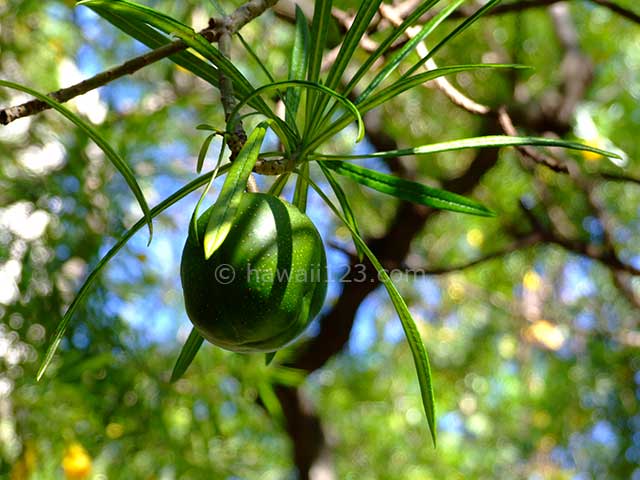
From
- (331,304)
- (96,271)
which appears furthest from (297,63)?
(331,304)

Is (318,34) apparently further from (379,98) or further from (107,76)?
(107,76)

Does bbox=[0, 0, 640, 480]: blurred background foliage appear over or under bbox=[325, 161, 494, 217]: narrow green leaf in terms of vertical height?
over

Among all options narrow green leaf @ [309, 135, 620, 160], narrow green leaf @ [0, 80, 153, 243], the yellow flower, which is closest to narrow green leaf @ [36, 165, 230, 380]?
narrow green leaf @ [0, 80, 153, 243]

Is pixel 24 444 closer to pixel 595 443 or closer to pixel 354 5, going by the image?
pixel 354 5

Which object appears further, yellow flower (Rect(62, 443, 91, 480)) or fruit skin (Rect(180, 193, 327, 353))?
yellow flower (Rect(62, 443, 91, 480))

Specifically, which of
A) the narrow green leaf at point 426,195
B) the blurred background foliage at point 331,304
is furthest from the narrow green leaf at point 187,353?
the blurred background foliage at point 331,304

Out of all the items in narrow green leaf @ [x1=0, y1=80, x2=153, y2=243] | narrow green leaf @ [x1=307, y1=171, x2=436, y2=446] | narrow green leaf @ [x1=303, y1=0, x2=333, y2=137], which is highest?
narrow green leaf @ [x1=303, y1=0, x2=333, y2=137]

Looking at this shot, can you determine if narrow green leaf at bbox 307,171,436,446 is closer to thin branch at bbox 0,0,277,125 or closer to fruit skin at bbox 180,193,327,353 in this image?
fruit skin at bbox 180,193,327,353

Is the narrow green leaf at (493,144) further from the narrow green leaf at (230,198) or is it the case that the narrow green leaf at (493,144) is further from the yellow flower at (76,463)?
the yellow flower at (76,463)
